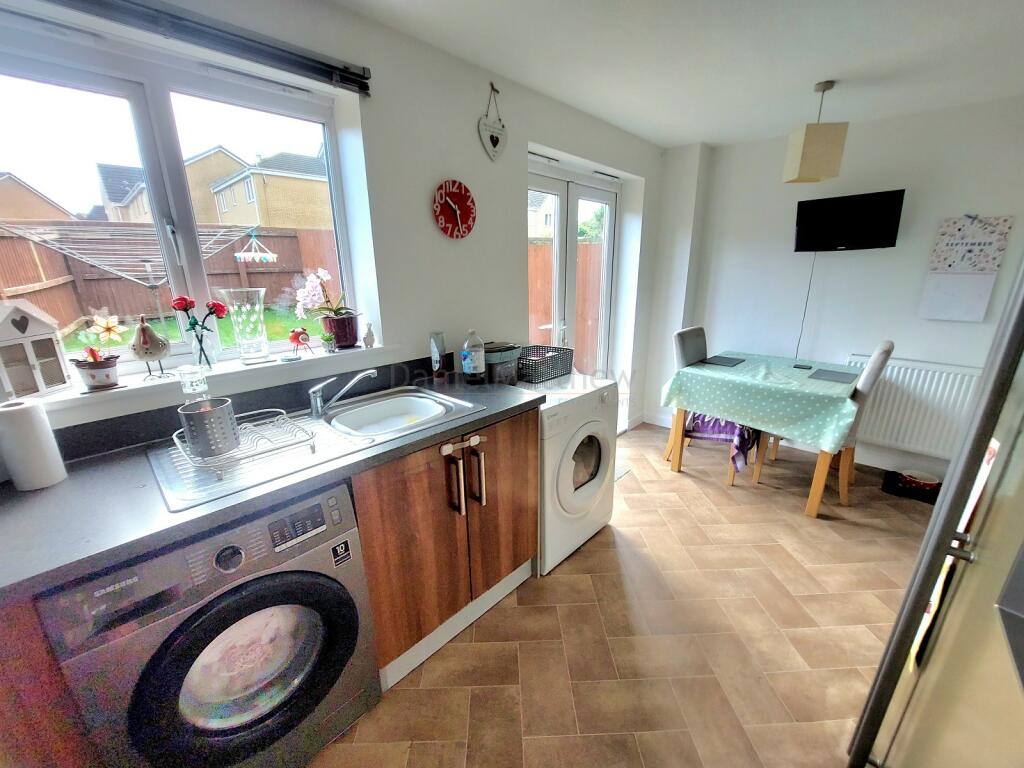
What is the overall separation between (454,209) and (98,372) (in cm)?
140

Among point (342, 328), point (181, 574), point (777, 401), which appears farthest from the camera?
point (777, 401)

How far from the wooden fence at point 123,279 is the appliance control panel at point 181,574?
0.91 meters

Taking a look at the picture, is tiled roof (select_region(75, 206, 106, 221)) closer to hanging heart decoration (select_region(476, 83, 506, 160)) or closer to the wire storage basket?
hanging heart decoration (select_region(476, 83, 506, 160))

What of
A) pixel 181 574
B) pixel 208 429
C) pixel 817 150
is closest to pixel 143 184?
pixel 208 429

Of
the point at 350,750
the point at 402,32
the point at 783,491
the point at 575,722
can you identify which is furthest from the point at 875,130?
the point at 350,750

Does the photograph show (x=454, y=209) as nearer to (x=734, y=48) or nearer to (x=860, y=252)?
(x=734, y=48)

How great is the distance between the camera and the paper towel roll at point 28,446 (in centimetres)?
93

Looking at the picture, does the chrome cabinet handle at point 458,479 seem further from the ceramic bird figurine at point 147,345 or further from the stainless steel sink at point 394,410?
the ceramic bird figurine at point 147,345

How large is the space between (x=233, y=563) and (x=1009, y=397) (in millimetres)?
1701

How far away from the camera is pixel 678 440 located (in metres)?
2.79

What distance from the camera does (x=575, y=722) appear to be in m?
1.30

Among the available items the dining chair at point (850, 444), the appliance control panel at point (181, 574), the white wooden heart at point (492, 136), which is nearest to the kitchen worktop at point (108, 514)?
the appliance control panel at point (181, 574)

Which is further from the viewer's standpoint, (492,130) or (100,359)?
(492,130)

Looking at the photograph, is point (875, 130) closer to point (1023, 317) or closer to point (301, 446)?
point (1023, 317)
